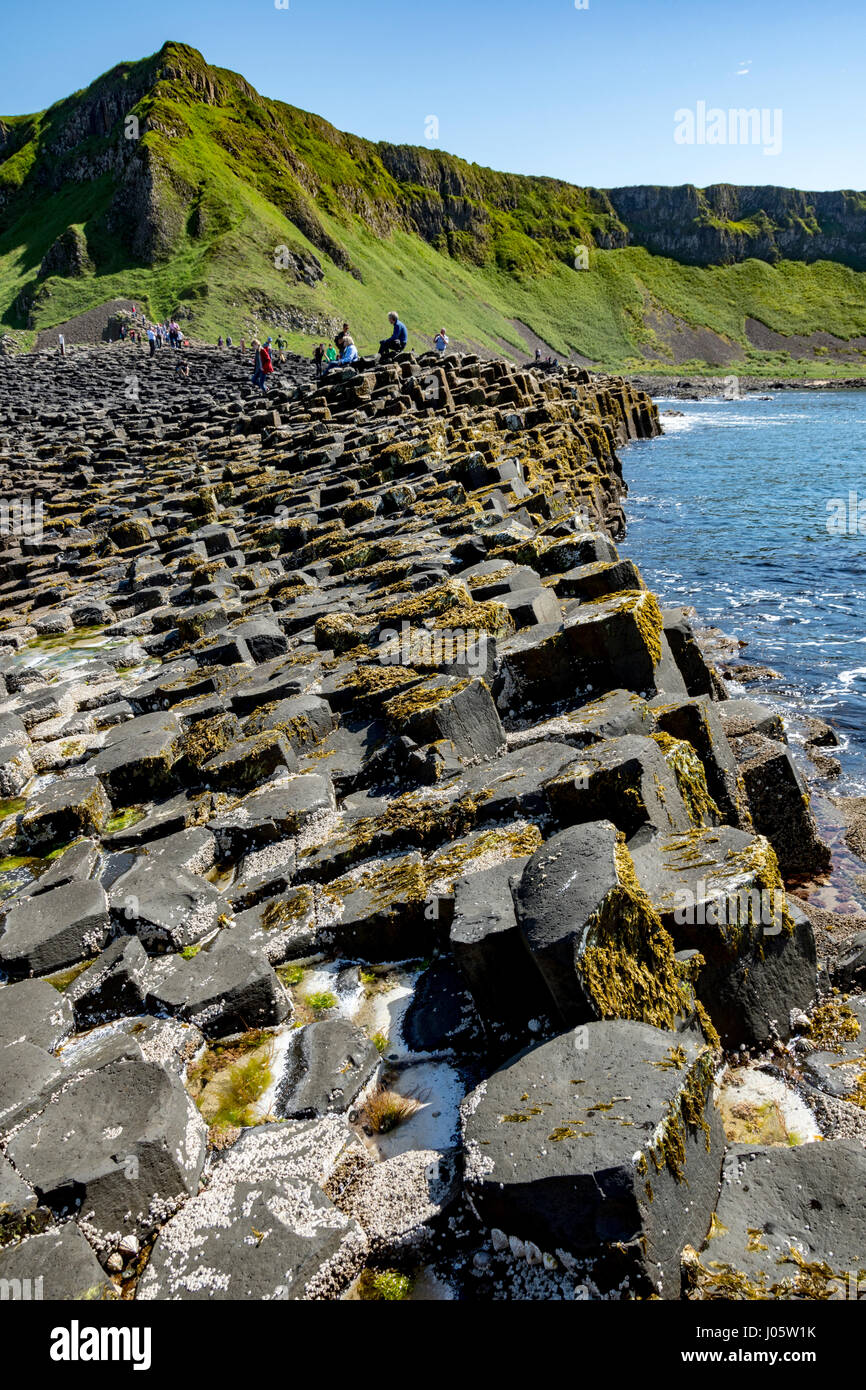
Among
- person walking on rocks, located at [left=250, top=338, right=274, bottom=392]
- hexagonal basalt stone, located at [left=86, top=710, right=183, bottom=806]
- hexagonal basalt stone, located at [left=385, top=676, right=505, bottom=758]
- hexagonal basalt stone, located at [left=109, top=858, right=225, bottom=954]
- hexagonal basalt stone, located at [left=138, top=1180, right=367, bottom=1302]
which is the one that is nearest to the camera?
hexagonal basalt stone, located at [left=138, top=1180, right=367, bottom=1302]

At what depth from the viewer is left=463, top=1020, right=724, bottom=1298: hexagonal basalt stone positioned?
252 centimetres

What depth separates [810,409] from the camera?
6800 cm

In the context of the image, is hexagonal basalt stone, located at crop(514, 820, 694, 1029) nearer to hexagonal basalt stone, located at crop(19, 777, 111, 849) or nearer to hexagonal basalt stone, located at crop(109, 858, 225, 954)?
hexagonal basalt stone, located at crop(109, 858, 225, 954)

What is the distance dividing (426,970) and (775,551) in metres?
20.8

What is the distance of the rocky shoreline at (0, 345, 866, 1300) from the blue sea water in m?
4.92

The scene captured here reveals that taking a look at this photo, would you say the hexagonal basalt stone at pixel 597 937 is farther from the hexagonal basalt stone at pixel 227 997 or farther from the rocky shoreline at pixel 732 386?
the rocky shoreline at pixel 732 386

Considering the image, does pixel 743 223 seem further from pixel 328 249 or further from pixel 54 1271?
pixel 54 1271

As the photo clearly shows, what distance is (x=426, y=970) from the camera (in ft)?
14.0

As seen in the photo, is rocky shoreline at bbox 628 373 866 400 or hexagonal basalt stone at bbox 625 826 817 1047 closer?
hexagonal basalt stone at bbox 625 826 817 1047

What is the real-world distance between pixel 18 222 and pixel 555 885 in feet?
422

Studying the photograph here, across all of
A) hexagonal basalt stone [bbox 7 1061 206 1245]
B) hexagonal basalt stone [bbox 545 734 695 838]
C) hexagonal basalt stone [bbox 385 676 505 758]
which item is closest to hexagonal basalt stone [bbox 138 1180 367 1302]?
hexagonal basalt stone [bbox 7 1061 206 1245]

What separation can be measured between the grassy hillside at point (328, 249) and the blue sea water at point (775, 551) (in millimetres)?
38966
